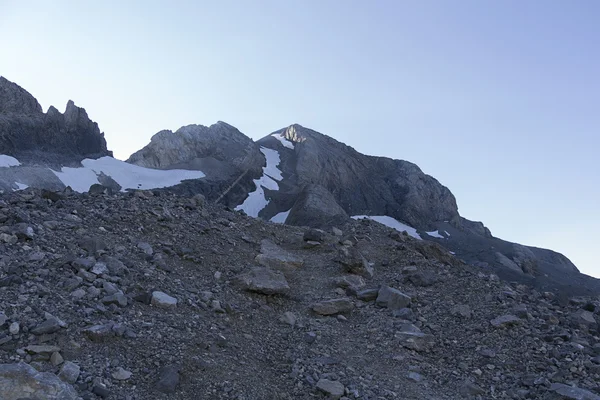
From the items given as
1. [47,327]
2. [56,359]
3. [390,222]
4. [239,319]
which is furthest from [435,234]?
[56,359]

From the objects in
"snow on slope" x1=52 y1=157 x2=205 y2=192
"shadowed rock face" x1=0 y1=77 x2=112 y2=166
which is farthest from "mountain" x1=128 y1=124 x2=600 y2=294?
"shadowed rock face" x1=0 y1=77 x2=112 y2=166

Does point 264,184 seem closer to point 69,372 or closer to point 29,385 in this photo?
point 69,372

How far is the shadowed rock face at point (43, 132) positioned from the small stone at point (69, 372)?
53000 millimetres

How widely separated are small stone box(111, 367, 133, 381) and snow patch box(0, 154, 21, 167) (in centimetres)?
4958

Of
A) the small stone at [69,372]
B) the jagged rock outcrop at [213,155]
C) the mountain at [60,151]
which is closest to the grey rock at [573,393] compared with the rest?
the small stone at [69,372]

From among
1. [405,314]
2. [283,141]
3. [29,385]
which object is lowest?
[29,385]

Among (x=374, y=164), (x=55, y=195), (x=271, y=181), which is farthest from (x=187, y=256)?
(x=374, y=164)

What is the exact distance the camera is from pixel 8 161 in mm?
52844

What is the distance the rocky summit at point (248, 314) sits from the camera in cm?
841

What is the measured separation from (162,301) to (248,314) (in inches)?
76.8

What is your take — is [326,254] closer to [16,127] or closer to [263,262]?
[263,262]

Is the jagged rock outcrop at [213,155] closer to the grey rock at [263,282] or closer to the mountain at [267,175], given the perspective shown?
the mountain at [267,175]

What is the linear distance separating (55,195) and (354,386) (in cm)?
1000

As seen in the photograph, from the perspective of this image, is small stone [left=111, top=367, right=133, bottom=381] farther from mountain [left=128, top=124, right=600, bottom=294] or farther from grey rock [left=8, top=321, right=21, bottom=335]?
mountain [left=128, top=124, right=600, bottom=294]
